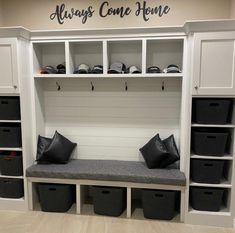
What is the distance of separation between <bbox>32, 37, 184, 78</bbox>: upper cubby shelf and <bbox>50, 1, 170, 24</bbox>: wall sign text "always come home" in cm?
35

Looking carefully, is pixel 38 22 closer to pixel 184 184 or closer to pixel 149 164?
pixel 149 164

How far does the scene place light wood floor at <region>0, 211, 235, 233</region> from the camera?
255 cm

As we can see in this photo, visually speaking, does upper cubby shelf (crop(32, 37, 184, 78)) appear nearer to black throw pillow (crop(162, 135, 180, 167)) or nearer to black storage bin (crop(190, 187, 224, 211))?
black throw pillow (crop(162, 135, 180, 167))

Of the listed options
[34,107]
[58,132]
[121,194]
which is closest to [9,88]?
[34,107]

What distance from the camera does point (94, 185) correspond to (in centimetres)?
282

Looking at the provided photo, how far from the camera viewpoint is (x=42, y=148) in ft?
9.96

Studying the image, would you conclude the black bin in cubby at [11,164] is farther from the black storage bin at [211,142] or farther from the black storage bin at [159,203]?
the black storage bin at [211,142]

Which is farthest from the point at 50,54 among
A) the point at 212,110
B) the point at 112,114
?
the point at 212,110

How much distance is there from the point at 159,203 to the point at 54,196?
48.0 inches

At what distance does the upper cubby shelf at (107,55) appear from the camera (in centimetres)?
279

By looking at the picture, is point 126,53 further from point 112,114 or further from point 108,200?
point 108,200

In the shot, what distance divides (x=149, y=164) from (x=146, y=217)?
1.95ft

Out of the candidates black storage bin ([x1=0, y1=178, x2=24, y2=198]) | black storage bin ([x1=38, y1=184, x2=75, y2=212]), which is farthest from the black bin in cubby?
black storage bin ([x1=38, y1=184, x2=75, y2=212])

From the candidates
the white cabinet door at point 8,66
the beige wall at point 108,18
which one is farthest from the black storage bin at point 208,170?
the white cabinet door at point 8,66
